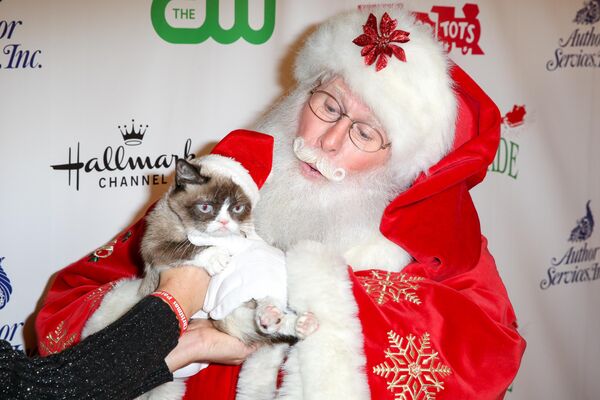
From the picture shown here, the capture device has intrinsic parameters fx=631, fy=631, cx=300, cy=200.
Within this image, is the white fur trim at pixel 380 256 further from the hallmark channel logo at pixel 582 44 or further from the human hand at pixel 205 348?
the hallmark channel logo at pixel 582 44

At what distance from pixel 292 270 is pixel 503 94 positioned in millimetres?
2055

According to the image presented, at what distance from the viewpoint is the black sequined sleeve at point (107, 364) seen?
111 cm

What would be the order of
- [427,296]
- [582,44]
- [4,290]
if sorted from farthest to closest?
[582,44] < [4,290] < [427,296]

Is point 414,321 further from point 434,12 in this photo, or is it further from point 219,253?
point 434,12

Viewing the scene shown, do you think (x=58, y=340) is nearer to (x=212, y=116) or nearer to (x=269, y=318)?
(x=269, y=318)

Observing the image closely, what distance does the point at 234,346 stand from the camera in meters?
1.48

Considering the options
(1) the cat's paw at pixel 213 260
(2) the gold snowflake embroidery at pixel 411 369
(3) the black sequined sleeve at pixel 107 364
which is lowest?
(2) the gold snowflake embroidery at pixel 411 369

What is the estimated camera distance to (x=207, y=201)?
1.50 metres

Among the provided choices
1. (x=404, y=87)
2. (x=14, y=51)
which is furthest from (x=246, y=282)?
(x=14, y=51)

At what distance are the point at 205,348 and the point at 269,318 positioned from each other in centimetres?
20

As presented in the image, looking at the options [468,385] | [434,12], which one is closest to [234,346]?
[468,385]

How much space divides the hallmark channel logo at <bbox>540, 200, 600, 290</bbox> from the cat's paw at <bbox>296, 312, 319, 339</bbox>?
2.31m

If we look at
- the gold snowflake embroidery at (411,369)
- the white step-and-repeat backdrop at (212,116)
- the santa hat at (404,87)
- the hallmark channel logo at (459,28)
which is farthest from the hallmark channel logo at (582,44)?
the gold snowflake embroidery at (411,369)

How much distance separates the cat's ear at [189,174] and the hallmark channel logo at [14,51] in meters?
1.04
